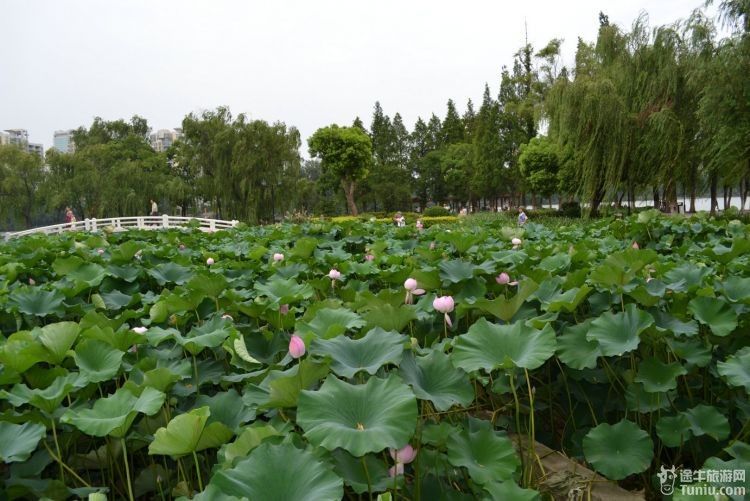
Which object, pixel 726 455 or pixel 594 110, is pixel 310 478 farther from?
pixel 594 110

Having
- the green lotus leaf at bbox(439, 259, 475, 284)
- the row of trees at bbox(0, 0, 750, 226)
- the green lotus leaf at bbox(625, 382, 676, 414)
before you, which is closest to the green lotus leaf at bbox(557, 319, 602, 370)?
the green lotus leaf at bbox(625, 382, 676, 414)

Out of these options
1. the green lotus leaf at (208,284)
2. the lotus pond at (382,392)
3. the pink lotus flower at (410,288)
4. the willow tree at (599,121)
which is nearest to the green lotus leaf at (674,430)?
the lotus pond at (382,392)

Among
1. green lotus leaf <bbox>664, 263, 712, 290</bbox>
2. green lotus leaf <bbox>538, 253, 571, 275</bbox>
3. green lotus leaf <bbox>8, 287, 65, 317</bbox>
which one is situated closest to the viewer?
green lotus leaf <bbox>664, 263, 712, 290</bbox>

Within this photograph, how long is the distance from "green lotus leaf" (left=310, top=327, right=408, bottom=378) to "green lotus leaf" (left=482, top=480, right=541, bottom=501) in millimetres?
242

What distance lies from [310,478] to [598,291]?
119 cm

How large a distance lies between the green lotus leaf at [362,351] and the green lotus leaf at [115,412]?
0.29 m

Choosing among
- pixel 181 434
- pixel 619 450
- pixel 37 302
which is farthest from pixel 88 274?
pixel 619 450

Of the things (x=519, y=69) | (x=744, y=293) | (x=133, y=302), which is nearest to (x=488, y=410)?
(x=744, y=293)

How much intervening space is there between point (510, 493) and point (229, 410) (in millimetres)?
523

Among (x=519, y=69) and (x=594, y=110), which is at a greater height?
(x=519, y=69)

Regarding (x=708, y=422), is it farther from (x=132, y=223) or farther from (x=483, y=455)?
(x=132, y=223)

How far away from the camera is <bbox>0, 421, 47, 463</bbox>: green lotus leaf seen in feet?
2.74

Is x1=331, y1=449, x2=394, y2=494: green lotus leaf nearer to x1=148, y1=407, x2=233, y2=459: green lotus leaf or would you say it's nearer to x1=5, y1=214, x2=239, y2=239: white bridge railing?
x1=148, y1=407, x2=233, y2=459: green lotus leaf

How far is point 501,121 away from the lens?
92.1 feet
